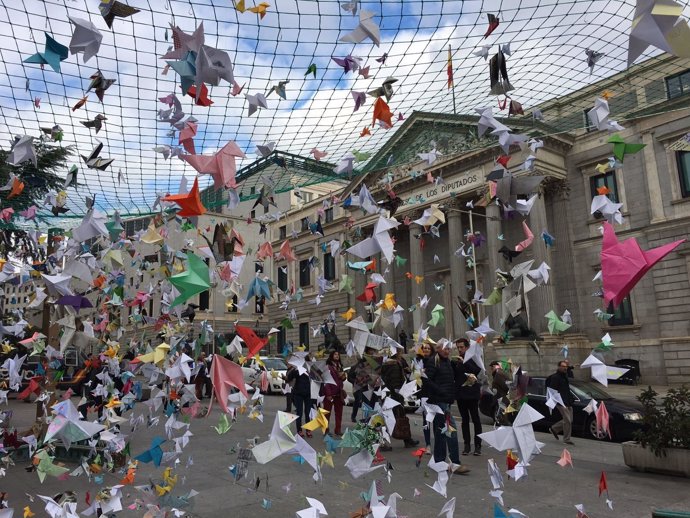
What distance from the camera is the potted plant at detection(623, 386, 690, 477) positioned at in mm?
6746

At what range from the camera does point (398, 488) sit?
6188mm

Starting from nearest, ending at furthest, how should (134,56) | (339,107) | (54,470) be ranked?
(134,56), (54,470), (339,107)

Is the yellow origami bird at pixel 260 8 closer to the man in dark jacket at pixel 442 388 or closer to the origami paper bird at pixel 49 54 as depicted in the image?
the origami paper bird at pixel 49 54

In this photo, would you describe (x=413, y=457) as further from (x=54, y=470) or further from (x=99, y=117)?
(x=99, y=117)

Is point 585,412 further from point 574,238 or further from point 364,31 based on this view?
point 574,238

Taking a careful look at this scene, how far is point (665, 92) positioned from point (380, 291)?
2742 cm

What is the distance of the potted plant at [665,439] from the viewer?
22.1ft

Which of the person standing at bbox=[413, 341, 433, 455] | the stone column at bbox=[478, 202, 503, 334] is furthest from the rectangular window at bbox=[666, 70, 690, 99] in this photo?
the stone column at bbox=[478, 202, 503, 334]

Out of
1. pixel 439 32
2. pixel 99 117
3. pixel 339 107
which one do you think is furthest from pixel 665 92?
pixel 99 117

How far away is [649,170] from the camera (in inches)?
943

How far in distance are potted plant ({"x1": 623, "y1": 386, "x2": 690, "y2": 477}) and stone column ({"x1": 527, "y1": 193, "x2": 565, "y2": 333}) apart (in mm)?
18975

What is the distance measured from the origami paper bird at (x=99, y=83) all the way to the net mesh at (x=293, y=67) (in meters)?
0.08

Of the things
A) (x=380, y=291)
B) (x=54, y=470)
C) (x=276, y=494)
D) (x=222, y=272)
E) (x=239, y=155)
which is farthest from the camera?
(x=380, y=291)

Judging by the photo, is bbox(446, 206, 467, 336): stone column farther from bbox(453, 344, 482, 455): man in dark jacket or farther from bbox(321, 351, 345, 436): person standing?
bbox(453, 344, 482, 455): man in dark jacket
